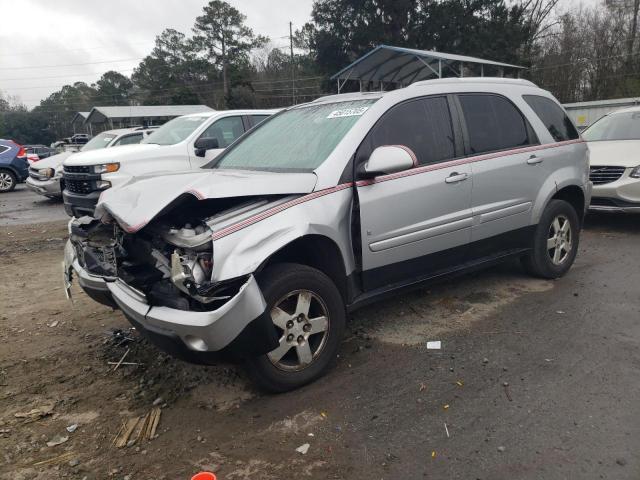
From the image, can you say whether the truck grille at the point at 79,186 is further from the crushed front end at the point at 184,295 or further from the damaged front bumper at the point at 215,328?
the damaged front bumper at the point at 215,328

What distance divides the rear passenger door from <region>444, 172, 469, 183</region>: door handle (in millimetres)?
145

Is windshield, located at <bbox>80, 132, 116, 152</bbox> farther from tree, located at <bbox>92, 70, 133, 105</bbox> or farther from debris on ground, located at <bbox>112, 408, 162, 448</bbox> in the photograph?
tree, located at <bbox>92, 70, 133, 105</bbox>

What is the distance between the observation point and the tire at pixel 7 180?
54.2 feet

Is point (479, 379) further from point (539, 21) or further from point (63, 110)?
point (63, 110)

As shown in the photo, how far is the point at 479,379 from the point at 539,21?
3862 centimetres

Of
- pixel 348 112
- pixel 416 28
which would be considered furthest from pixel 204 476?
pixel 416 28

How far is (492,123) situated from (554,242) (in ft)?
4.92

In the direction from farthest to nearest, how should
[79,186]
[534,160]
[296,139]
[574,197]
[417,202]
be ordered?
1. [79,186]
2. [574,197]
3. [534,160]
4. [296,139]
5. [417,202]

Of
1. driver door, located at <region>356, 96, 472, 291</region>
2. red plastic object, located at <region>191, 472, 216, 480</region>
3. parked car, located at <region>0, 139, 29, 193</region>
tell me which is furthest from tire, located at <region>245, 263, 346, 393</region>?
parked car, located at <region>0, 139, 29, 193</region>

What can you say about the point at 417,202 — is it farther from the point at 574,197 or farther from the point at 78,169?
the point at 78,169

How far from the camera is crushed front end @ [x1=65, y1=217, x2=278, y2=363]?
8.82 feet

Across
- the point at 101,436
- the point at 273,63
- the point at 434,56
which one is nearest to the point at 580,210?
the point at 101,436

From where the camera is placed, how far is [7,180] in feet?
54.7

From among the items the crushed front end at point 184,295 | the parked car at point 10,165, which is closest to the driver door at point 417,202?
the crushed front end at point 184,295
